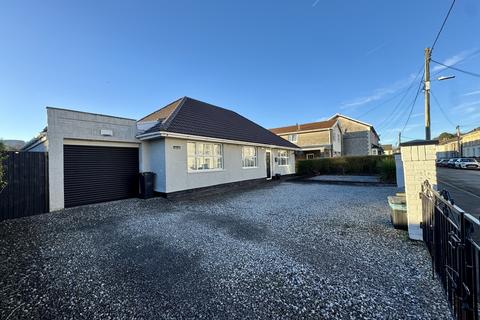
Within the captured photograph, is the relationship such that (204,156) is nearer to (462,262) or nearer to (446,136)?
(462,262)

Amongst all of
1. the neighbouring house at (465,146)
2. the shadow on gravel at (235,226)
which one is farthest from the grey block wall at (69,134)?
the neighbouring house at (465,146)

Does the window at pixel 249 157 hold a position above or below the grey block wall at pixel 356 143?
below

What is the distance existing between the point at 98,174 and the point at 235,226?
22.4 feet

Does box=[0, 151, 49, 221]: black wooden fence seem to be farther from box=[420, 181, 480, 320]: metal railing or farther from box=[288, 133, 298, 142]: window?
box=[288, 133, 298, 142]: window

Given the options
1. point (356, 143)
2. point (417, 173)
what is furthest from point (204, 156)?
point (356, 143)

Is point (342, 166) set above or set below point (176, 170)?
below

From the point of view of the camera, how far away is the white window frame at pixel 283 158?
19.0 metres

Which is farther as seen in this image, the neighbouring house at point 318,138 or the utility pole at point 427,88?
the neighbouring house at point 318,138

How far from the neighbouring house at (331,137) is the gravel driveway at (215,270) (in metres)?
24.5

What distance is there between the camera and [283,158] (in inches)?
768

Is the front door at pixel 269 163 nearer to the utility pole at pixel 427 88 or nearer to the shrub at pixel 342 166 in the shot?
the shrub at pixel 342 166

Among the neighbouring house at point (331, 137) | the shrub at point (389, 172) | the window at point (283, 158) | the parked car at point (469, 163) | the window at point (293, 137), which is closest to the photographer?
the shrub at point (389, 172)

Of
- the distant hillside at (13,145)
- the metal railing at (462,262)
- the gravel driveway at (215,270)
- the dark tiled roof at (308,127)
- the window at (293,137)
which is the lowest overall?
the gravel driveway at (215,270)

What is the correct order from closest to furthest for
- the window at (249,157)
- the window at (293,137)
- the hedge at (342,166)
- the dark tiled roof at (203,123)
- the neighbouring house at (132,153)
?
the neighbouring house at (132,153), the dark tiled roof at (203,123), the window at (249,157), the hedge at (342,166), the window at (293,137)
